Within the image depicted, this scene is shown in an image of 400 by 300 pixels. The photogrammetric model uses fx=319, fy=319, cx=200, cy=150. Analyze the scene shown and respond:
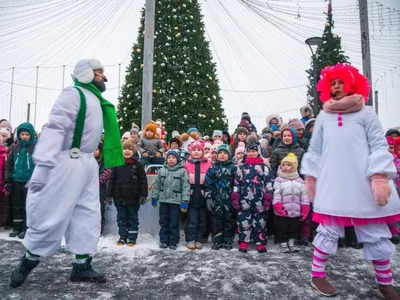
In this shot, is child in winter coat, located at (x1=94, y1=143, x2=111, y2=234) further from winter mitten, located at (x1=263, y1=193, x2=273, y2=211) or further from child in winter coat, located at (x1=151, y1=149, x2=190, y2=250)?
winter mitten, located at (x1=263, y1=193, x2=273, y2=211)

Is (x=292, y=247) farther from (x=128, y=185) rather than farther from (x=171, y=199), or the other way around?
(x=128, y=185)

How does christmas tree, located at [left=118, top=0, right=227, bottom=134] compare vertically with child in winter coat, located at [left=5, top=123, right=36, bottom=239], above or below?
above

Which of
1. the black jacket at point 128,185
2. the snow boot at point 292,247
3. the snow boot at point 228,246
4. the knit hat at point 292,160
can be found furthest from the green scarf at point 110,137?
the snow boot at point 292,247

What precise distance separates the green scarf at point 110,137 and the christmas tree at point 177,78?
940cm

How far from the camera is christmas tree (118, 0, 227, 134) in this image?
12.9 metres

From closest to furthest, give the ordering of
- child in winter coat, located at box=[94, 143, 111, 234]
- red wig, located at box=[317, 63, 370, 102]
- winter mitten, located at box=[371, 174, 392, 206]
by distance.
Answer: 1. winter mitten, located at box=[371, 174, 392, 206]
2. red wig, located at box=[317, 63, 370, 102]
3. child in winter coat, located at box=[94, 143, 111, 234]

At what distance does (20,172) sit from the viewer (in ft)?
17.3

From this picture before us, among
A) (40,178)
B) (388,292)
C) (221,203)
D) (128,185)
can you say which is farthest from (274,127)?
(40,178)

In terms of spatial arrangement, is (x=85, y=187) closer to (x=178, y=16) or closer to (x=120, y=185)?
(x=120, y=185)

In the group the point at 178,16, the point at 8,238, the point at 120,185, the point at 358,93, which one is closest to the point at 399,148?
the point at 358,93

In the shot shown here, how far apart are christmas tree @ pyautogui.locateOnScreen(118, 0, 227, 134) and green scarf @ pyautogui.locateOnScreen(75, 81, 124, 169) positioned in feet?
30.8

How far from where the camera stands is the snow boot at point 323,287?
2.85m

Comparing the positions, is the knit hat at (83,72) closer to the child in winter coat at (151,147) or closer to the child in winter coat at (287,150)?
the child in winter coat at (287,150)

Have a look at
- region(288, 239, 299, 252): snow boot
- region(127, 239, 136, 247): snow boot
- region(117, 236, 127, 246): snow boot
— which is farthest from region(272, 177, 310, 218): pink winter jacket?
region(117, 236, 127, 246): snow boot
